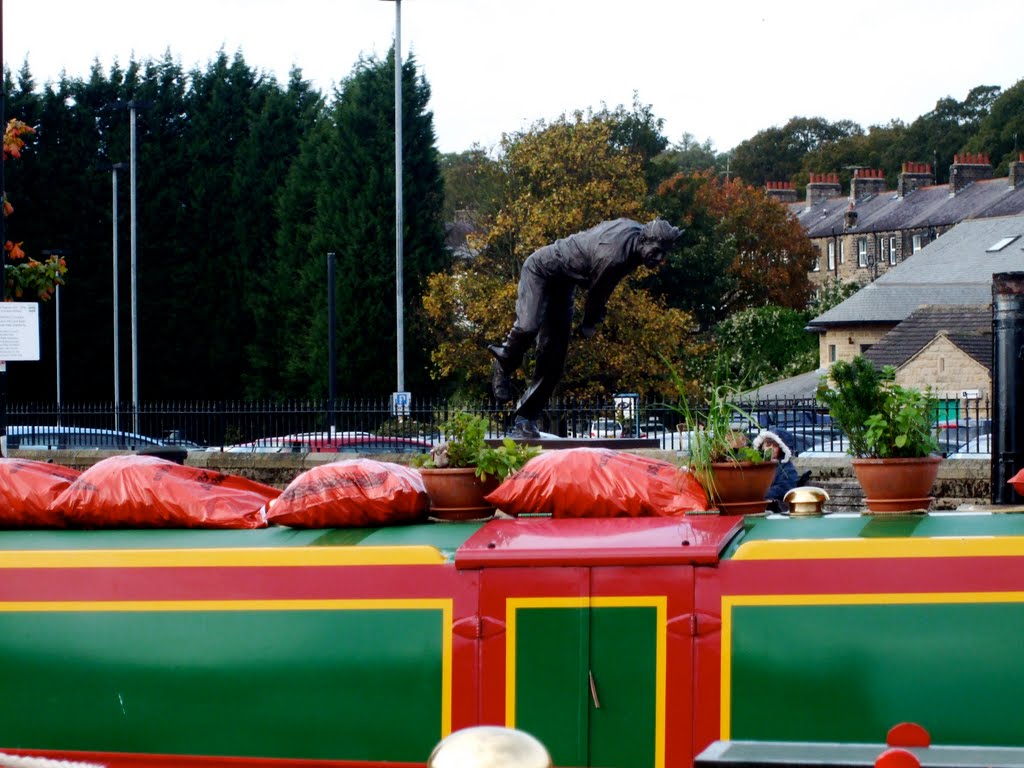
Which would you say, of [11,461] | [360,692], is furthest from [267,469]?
[360,692]

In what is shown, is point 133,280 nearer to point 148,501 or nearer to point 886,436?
point 148,501

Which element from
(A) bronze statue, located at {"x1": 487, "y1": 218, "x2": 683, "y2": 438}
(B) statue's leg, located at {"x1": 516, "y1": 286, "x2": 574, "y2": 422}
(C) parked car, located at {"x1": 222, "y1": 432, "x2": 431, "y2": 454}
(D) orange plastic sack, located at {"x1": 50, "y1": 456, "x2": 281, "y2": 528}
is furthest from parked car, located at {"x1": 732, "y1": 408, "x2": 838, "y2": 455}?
(D) orange plastic sack, located at {"x1": 50, "y1": 456, "x2": 281, "y2": 528}

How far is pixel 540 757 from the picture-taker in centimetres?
260

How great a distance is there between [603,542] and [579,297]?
1281 inches

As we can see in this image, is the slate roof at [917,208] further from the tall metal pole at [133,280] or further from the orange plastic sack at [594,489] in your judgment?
the orange plastic sack at [594,489]

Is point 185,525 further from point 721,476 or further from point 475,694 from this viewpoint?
point 721,476

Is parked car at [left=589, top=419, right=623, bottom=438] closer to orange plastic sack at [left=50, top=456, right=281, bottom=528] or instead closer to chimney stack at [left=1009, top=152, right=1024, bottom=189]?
orange plastic sack at [left=50, top=456, right=281, bottom=528]

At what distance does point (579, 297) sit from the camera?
1471 inches

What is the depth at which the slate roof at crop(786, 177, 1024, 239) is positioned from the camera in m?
76.3

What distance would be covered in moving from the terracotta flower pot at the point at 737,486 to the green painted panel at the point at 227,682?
1.26 metres

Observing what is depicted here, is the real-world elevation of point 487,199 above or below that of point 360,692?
above

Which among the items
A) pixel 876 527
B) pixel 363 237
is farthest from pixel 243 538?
pixel 363 237

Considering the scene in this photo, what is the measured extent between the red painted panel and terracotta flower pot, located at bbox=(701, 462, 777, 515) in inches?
9.9

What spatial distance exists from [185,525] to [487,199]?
130 ft
